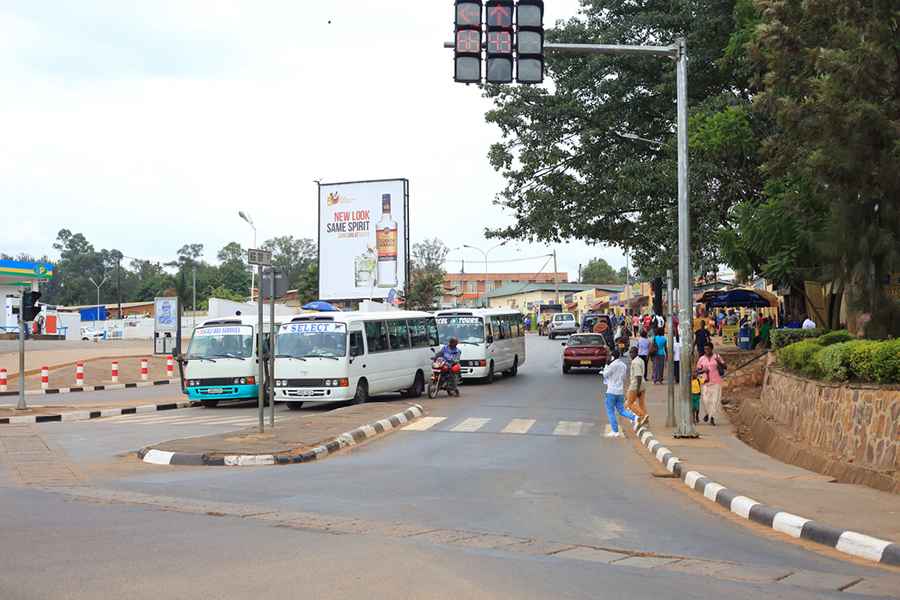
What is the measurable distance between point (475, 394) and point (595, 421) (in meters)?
7.62

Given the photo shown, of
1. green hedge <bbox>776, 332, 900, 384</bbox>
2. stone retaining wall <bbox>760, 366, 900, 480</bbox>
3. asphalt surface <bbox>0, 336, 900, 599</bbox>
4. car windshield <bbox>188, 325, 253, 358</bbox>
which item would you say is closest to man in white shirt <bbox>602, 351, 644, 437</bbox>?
asphalt surface <bbox>0, 336, 900, 599</bbox>

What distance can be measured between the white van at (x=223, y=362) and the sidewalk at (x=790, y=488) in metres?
11.6

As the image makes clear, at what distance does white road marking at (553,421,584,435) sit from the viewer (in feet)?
61.0

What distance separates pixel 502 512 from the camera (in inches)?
378

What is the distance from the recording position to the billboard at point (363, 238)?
49312 mm

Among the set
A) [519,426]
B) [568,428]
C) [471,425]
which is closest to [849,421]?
[568,428]

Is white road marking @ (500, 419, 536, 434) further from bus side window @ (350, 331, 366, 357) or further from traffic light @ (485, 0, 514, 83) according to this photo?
traffic light @ (485, 0, 514, 83)

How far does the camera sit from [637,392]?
18469 millimetres

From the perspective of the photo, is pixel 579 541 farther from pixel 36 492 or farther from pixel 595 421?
pixel 595 421

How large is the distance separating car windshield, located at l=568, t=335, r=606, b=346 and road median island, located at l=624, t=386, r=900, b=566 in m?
21.6

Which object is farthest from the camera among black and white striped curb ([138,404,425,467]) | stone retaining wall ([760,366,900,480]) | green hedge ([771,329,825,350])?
green hedge ([771,329,825,350])

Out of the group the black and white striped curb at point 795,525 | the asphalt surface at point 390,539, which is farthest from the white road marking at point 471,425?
the black and white striped curb at point 795,525

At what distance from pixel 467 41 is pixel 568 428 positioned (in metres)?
9.24

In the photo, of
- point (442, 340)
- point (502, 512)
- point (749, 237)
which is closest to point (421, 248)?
point (442, 340)
